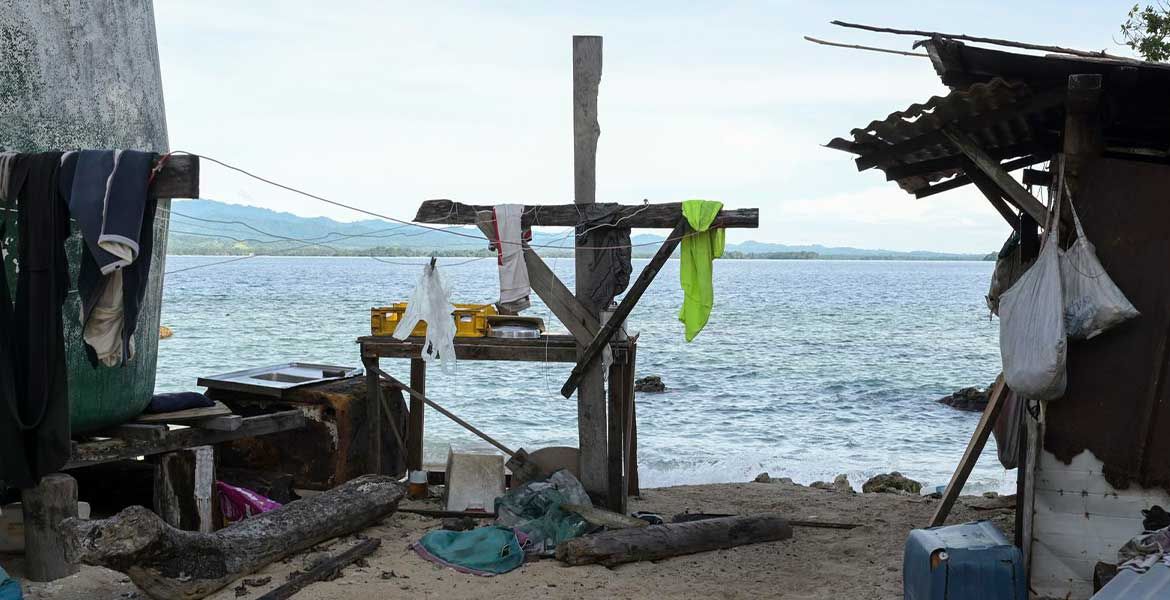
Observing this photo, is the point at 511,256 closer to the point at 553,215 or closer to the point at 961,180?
the point at 553,215

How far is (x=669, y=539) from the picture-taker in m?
7.59

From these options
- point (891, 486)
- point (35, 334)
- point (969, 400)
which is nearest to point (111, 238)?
point (35, 334)

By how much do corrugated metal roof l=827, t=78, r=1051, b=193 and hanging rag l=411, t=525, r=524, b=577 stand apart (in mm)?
3734

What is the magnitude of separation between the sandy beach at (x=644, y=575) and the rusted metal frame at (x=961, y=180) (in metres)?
2.77

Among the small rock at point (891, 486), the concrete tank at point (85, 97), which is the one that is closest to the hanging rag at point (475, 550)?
the concrete tank at point (85, 97)

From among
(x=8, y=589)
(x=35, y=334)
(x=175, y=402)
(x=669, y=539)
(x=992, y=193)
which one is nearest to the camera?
(x=8, y=589)

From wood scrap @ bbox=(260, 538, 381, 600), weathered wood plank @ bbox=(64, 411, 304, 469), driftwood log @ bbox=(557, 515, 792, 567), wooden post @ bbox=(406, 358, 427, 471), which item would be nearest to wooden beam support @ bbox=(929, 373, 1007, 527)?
driftwood log @ bbox=(557, 515, 792, 567)

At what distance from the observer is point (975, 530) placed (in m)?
6.06

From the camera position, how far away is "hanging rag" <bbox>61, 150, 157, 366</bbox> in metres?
5.74

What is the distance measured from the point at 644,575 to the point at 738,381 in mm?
23980

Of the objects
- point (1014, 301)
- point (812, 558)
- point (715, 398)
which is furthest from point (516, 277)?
point (715, 398)

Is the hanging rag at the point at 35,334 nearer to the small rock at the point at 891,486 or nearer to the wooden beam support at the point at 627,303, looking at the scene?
the wooden beam support at the point at 627,303

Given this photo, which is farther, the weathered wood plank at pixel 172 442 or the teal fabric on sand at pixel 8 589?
the weathered wood plank at pixel 172 442

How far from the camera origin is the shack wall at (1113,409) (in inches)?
240
